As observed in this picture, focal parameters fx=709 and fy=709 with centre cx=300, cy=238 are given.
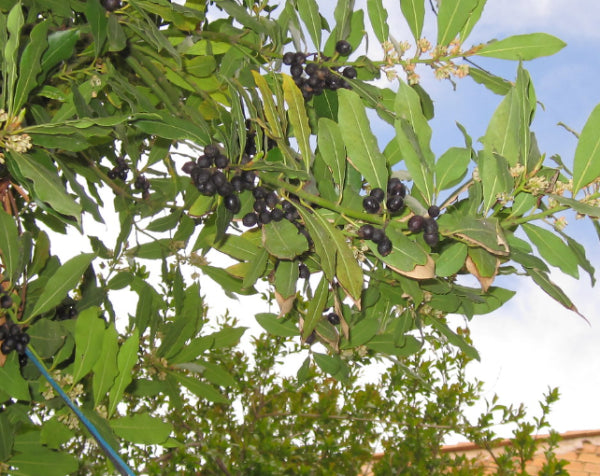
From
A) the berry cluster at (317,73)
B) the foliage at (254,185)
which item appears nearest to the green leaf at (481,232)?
the foliage at (254,185)

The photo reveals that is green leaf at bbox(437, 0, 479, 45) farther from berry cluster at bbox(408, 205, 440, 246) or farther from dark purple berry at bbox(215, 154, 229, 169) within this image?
dark purple berry at bbox(215, 154, 229, 169)

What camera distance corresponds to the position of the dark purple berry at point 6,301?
1.74 metres

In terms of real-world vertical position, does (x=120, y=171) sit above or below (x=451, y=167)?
above

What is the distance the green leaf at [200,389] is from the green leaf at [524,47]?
1197 mm

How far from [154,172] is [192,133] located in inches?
35.9

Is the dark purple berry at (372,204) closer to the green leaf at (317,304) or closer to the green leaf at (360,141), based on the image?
the green leaf at (360,141)

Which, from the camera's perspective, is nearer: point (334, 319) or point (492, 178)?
point (492, 178)

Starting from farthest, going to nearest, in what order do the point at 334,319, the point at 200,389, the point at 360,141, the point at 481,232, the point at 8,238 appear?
1. the point at 200,389
2. the point at 334,319
3. the point at 8,238
4. the point at 360,141
5. the point at 481,232

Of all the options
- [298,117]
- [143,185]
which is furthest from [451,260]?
[143,185]

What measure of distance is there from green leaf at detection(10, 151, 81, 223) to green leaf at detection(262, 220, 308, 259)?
362mm

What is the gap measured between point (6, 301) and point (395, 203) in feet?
3.36

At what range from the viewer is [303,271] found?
5.47 ft

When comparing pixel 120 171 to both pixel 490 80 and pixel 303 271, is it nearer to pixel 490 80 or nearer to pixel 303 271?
pixel 303 271

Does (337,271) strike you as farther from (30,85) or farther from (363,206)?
(30,85)
